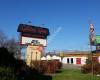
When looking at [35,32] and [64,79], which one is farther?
[35,32]

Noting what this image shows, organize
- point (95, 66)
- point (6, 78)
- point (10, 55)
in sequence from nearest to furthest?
point (6, 78) < point (10, 55) < point (95, 66)

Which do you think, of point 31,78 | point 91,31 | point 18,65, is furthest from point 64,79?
point 18,65

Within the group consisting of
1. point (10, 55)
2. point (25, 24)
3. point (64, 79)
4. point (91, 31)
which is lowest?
point (64, 79)

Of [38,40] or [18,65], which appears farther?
[38,40]

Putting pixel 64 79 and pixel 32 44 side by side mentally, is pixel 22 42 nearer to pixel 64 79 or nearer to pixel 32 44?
pixel 32 44

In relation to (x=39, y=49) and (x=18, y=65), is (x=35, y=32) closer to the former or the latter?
(x=39, y=49)

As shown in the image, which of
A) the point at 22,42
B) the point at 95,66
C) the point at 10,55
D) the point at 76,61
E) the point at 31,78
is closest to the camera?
the point at 10,55

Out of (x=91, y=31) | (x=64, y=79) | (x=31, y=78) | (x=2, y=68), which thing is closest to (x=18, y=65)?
(x=2, y=68)

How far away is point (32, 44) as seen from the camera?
5562 centimetres

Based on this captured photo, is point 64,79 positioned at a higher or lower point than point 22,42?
lower

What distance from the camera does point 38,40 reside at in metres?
57.3

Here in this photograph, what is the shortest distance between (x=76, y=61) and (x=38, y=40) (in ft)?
95.3

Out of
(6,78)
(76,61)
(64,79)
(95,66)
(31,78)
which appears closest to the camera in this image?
(6,78)

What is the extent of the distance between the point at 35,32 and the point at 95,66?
18175 mm
